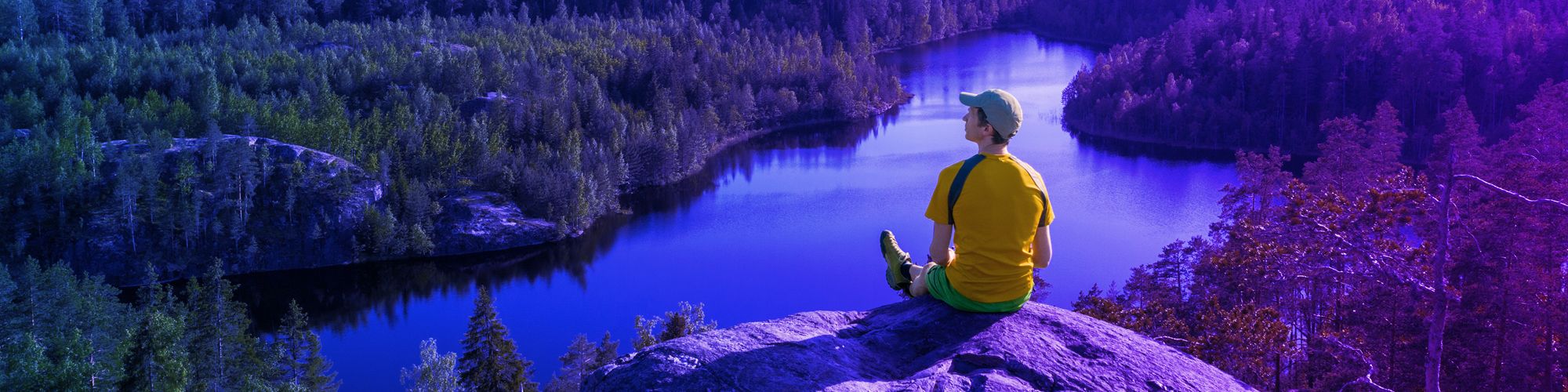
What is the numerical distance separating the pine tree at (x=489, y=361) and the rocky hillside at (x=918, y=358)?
74.8 ft

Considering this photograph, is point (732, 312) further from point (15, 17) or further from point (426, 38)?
point (15, 17)

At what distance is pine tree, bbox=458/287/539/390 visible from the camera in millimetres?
31234

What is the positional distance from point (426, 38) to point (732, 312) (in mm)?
60865

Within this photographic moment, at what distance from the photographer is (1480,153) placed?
29.4 m

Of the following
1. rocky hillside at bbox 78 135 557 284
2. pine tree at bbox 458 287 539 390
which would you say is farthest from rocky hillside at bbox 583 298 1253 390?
rocky hillside at bbox 78 135 557 284

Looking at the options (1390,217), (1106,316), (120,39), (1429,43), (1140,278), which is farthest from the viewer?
(120,39)

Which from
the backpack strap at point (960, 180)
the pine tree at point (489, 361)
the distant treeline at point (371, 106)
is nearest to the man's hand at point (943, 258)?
the backpack strap at point (960, 180)

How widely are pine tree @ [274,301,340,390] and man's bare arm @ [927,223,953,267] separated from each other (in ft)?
88.6

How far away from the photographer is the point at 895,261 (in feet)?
35.3

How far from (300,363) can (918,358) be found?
3128 cm

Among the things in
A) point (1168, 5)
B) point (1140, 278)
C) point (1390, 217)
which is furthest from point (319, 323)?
point (1168, 5)

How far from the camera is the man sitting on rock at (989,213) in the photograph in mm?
9508

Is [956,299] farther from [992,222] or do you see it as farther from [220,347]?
[220,347]

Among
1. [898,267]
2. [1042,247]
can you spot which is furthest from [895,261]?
[1042,247]
